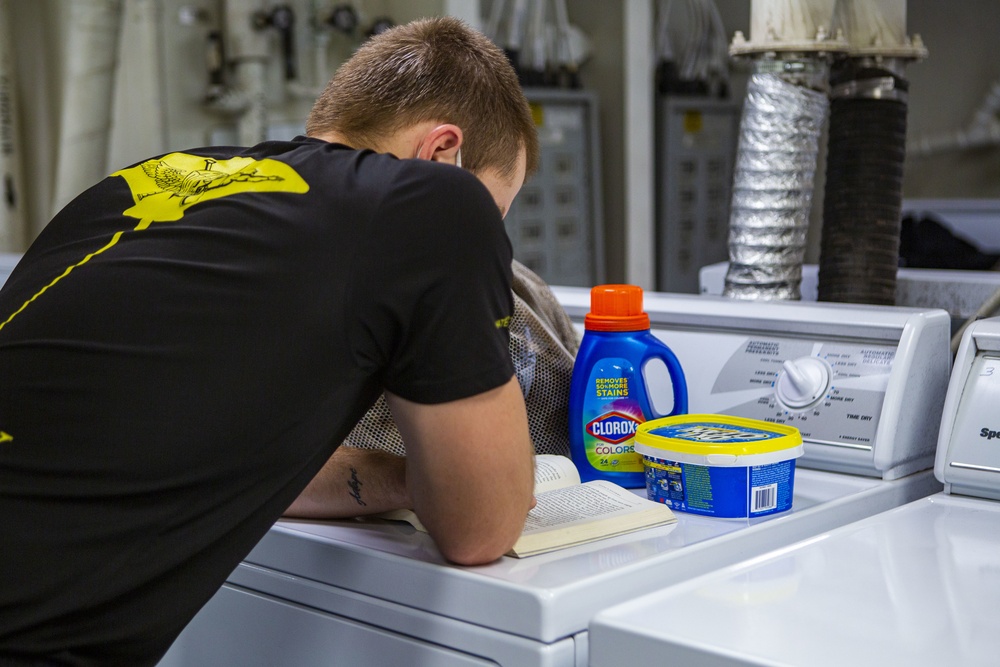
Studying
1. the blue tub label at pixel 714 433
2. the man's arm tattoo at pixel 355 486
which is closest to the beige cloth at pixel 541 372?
the blue tub label at pixel 714 433

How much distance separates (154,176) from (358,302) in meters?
0.27

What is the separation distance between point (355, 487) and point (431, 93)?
0.42 m

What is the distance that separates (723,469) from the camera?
1.06 meters

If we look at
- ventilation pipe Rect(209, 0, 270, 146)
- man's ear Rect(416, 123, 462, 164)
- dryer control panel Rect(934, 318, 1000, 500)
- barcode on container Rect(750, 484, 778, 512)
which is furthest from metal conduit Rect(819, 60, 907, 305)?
ventilation pipe Rect(209, 0, 270, 146)

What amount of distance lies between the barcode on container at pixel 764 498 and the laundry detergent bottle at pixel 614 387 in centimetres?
18

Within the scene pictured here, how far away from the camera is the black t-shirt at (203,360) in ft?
2.76

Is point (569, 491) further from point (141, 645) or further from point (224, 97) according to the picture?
point (224, 97)

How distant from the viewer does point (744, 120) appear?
1.57 meters

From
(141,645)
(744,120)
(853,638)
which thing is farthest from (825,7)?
(141,645)

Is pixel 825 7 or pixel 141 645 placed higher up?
pixel 825 7

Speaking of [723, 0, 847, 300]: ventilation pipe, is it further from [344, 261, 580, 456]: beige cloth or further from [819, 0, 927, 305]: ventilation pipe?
[344, 261, 580, 456]: beige cloth

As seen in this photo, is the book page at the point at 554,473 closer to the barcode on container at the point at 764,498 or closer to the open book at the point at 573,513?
the open book at the point at 573,513

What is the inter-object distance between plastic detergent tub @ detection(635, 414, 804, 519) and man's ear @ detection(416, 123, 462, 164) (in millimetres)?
380

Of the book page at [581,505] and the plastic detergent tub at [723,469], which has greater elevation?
the plastic detergent tub at [723,469]
